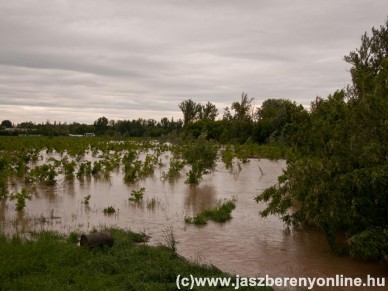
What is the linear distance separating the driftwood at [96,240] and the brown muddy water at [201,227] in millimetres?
1491

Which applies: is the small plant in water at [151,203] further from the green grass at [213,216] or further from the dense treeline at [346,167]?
the dense treeline at [346,167]

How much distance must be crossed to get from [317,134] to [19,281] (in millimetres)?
6616

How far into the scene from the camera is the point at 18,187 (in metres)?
18.6

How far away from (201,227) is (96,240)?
3.74 m

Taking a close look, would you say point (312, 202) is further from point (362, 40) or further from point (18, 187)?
point (362, 40)

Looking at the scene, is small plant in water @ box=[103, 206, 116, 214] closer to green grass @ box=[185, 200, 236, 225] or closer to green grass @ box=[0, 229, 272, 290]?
green grass @ box=[185, 200, 236, 225]

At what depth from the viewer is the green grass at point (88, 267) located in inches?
265

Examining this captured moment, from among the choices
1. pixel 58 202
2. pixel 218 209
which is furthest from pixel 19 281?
pixel 58 202

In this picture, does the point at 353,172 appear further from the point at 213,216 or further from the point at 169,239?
the point at 213,216

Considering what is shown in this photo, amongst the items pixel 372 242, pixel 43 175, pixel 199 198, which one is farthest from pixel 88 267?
pixel 43 175

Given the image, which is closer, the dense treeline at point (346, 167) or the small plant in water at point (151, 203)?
the dense treeline at point (346, 167)

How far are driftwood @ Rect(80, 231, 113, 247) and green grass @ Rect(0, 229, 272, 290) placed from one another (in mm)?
132

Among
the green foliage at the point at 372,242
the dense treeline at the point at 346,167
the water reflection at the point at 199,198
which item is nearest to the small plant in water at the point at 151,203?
the water reflection at the point at 199,198

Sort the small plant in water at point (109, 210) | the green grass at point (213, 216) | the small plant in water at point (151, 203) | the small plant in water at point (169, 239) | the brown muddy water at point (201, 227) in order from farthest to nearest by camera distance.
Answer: the small plant in water at point (151, 203) → the small plant in water at point (109, 210) → the green grass at point (213, 216) → the small plant in water at point (169, 239) → the brown muddy water at point (201, 227)
